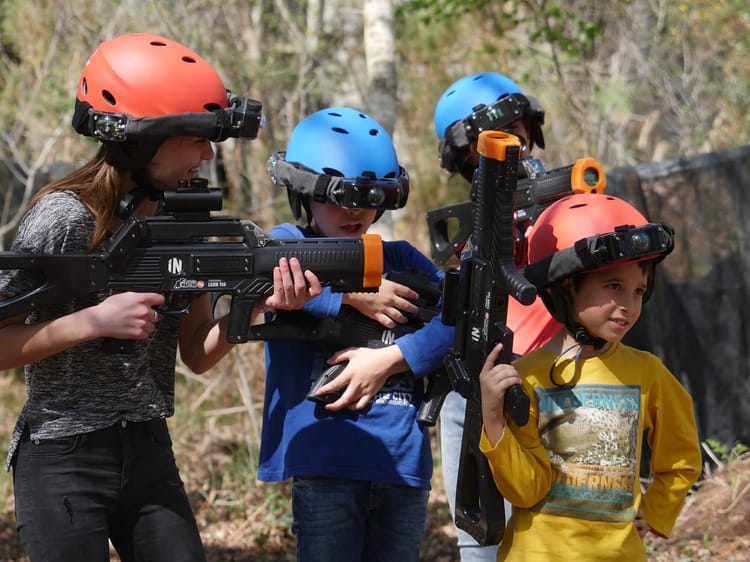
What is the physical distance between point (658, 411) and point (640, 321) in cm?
311

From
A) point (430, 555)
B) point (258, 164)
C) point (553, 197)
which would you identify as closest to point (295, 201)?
point (553, 197)

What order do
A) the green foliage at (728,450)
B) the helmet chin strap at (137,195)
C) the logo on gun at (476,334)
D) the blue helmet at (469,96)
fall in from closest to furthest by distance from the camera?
the logo on gun at (476,334) → the helmet chin strap at (137,195) → the blue helmet at (469,96) → the green foliage at (728,450)

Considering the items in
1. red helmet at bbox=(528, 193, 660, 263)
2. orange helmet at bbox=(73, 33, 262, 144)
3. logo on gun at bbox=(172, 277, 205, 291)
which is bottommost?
logo on gun at bbox=(172, 277, 205, 291)

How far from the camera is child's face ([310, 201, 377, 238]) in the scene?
342cm

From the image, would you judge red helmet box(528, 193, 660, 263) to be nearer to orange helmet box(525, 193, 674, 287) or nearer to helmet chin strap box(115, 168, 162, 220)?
orange helmet box(525, 193, 674, 287)

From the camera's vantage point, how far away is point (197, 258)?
300 centimetres

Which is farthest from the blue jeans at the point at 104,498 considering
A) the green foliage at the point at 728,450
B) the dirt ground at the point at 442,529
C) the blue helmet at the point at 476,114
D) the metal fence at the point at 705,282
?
the green foliage at the point at 728,450

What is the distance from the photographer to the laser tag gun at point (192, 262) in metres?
2.84

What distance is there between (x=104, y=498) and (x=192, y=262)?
2.44 ft

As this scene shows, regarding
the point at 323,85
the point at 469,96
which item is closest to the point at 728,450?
the point at 469,96

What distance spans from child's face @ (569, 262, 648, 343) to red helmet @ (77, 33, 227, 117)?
131cm

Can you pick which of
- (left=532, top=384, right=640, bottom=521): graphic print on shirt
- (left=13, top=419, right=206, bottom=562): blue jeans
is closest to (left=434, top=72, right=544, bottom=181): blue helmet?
(left=532, top=384, right=640, bottom=521): graphic print on shirt

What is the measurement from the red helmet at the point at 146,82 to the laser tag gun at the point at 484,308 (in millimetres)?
927

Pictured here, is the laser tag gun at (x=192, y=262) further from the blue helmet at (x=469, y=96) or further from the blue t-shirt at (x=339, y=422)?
the blue helmet at (x=469, y=96)
